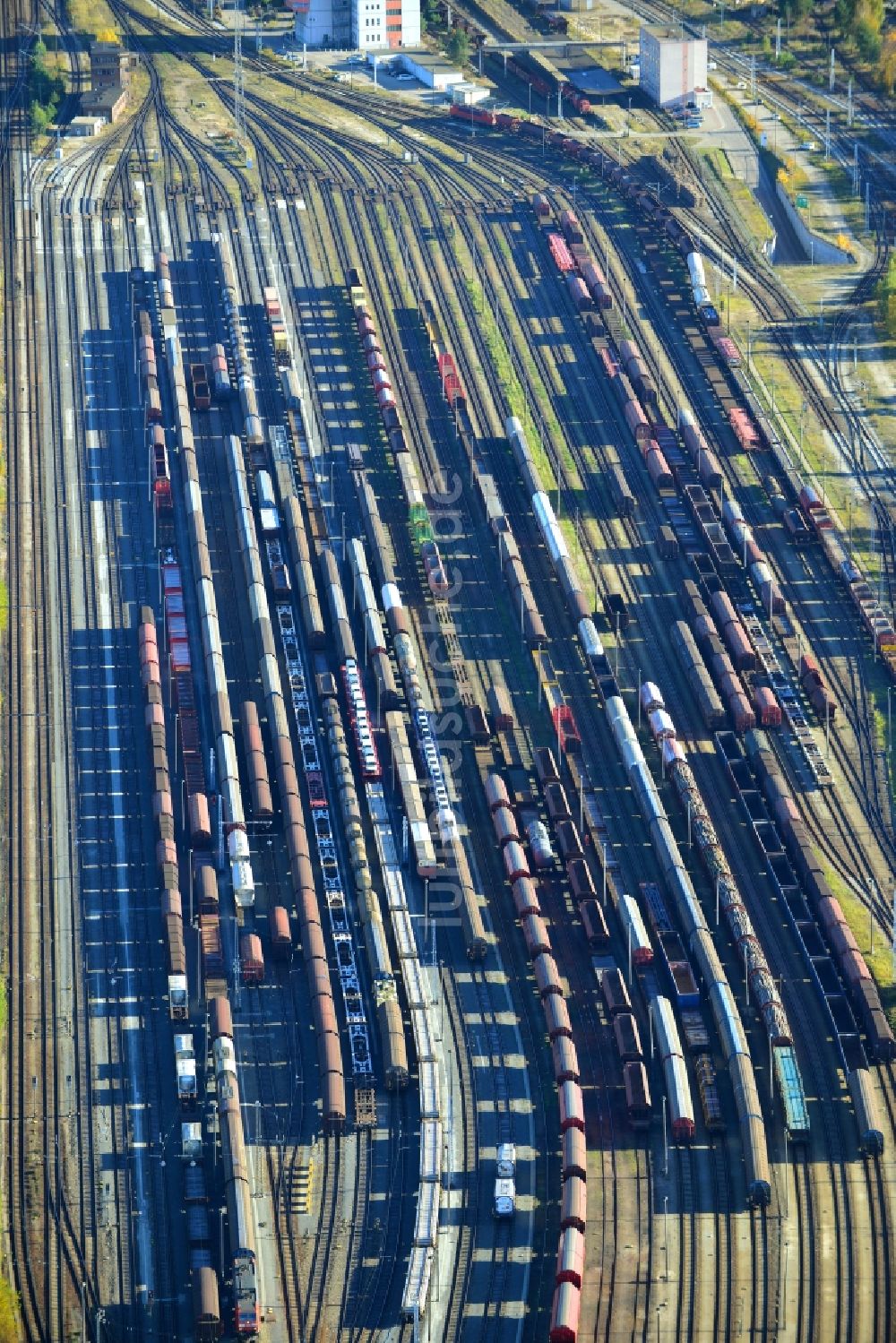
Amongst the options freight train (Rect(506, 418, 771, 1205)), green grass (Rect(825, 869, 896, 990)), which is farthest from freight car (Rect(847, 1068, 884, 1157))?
green grass (Rect(825, 869, 896, 990))

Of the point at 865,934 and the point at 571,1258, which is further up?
the point at 865,934

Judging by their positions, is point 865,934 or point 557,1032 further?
point 865,934

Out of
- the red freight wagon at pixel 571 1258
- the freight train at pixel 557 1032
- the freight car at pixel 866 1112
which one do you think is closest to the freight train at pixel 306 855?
the freight train at pixel 557 1032

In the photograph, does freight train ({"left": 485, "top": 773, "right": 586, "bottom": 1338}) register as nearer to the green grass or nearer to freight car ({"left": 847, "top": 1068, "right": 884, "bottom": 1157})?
freight car ({"left": 847, "top": 1068, "right": 884, "bottom": 1157})

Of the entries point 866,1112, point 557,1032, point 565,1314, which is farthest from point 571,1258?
point 866,1112

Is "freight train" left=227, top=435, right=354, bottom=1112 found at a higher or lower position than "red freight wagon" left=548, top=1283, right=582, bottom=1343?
higher

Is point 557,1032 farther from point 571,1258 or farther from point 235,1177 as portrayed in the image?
point 235,1177

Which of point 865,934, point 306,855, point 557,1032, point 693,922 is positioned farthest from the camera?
point 306,855

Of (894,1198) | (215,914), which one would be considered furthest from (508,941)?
(894,1198)

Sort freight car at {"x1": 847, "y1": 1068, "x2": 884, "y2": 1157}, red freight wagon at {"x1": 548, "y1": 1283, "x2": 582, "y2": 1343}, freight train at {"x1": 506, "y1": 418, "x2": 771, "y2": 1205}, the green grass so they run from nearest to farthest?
red freight wagon at {"x1": 548, "y1": 1283, "x2": 582, "y2": 1343}, freight train at {"x1": 506, "y1": 418, "x2": 771, "y2": 1205}, freight car at {"x1": 847, "y1": 1068, "x2": 884, "y2": 1157}, the green grass

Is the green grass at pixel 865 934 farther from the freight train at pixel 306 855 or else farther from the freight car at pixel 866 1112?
the freight train at pixel 306 855

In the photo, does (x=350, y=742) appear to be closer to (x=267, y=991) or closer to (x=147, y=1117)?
(x=267, y=991)
